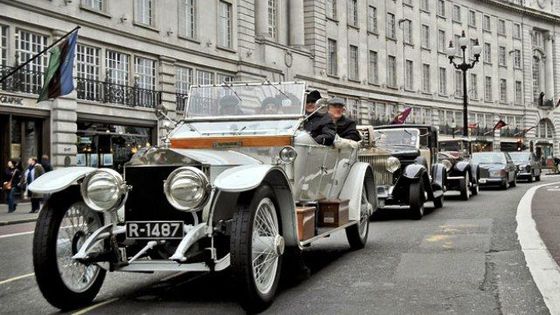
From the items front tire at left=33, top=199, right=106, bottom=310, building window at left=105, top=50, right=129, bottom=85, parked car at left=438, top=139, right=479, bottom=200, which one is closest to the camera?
front tire at left=33, top=199, right=106, bottom=310

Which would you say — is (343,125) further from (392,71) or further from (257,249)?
(392,71)

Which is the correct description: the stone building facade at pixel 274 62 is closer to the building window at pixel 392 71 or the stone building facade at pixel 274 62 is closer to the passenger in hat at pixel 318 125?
the building window at pixel 392 71

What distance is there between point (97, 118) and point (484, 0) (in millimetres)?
47382

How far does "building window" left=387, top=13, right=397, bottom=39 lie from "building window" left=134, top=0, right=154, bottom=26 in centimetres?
2645

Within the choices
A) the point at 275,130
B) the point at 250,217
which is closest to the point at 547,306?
the point at 250,217

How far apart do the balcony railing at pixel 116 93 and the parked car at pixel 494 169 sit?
14.1m

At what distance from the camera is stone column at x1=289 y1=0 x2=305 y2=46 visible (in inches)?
1604

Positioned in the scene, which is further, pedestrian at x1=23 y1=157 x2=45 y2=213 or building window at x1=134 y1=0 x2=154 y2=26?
building window at x1=134 y1=0 x2=154 y2=26

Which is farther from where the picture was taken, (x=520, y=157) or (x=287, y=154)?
(x=520, y=157)

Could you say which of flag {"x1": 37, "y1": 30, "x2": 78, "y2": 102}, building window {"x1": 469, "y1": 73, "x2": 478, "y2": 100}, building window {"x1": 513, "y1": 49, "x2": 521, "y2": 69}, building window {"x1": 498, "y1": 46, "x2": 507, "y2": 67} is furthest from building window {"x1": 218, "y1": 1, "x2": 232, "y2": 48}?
building window {"x1": 513, "y1": 49, "x2": 521, "y2": 69}

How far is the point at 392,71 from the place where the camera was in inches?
2046

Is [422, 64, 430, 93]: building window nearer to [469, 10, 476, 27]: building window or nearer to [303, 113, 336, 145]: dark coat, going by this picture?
[469, 10, 476, 27]: building window

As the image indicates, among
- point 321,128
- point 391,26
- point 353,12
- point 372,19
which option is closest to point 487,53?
point 391,26

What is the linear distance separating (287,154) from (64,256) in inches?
90.8
